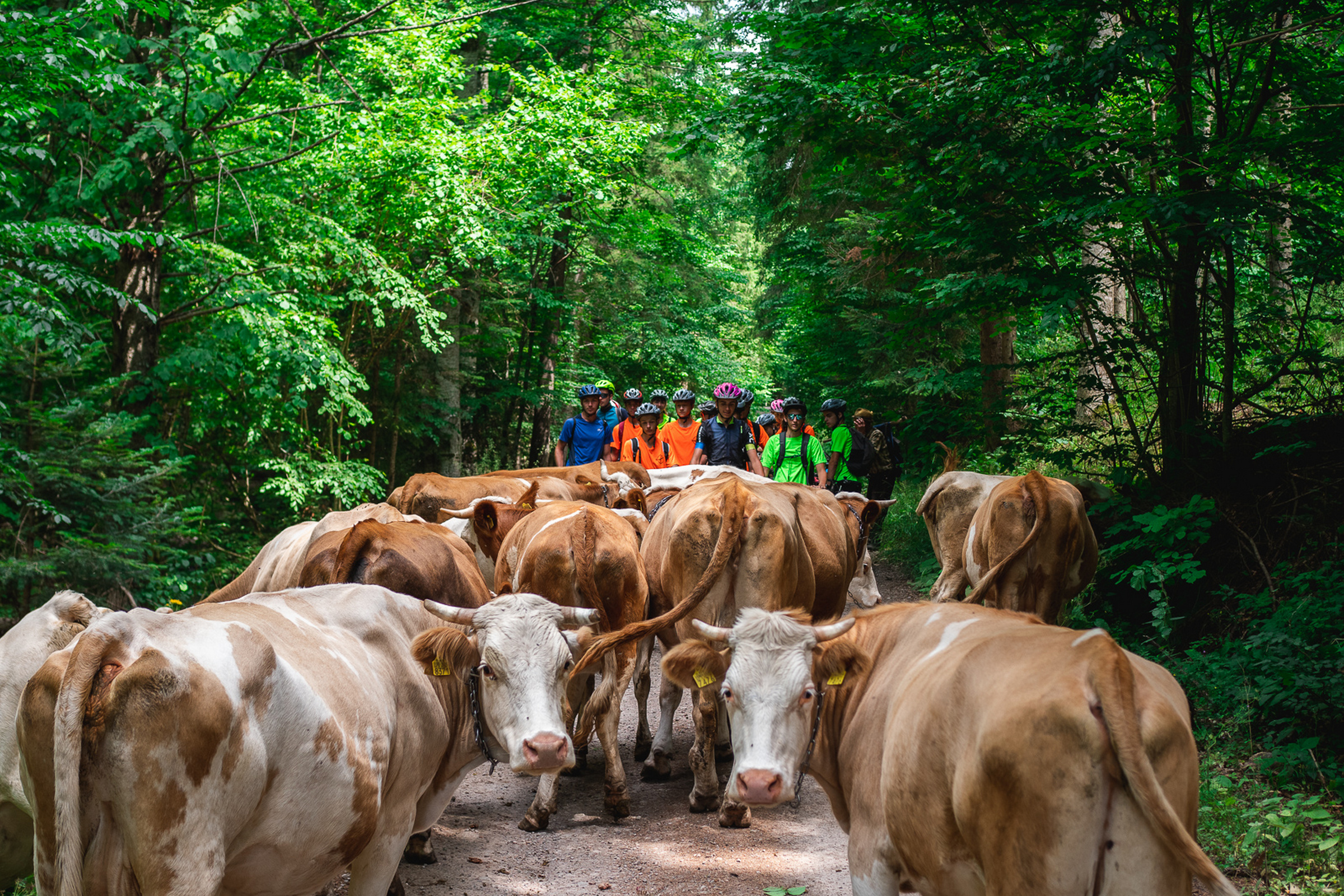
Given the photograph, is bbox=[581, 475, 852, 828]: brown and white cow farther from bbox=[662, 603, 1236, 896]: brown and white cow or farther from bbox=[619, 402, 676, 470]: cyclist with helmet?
bbox=[619, 402, 676, 470]: cyclist with helmet

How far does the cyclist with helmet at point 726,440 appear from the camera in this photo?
1239 centimetres

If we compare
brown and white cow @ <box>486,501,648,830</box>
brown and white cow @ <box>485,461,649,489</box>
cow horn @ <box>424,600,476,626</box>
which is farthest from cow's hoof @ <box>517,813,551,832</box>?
brown and white cow @ <box>485,461,649,489</box>

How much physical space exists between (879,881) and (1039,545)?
4.60m

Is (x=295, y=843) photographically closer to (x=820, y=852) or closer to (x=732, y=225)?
(x=820, y=852)

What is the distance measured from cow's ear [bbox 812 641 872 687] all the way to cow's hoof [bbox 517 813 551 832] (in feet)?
9.63

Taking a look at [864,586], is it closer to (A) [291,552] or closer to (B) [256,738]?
(A) [291,552]

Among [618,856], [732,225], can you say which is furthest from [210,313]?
[732,225]

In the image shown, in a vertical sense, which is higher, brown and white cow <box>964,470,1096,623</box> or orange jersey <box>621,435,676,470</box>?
orange jersey <box>621,435,676,470</box>

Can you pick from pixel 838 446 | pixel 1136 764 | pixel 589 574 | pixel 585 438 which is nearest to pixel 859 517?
pixel 589 574

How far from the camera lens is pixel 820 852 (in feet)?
18.8

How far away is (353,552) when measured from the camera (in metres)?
5.84

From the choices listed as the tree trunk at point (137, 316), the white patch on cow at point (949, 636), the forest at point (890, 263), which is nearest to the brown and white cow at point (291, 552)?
the forest at point (890, 263)

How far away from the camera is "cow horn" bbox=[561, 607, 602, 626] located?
15.7ft

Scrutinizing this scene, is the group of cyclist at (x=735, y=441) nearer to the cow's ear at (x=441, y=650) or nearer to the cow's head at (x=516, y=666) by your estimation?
the cow's head at (x=516, y=666)
